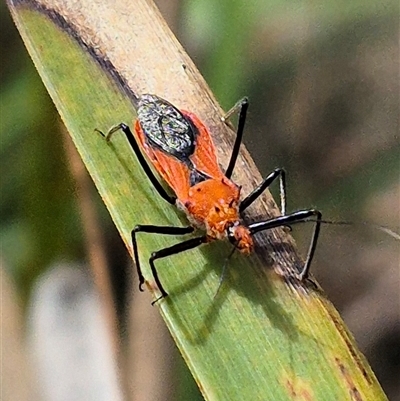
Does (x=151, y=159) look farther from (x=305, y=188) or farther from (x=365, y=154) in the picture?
(x=365, y=154)

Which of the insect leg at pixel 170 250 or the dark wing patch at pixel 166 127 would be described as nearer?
the insect leg at pixel 170 250

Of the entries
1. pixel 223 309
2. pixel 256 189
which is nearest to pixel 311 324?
pixel 223 309

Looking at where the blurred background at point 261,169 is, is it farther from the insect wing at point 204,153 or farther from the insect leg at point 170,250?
the insect leg at point 170,250

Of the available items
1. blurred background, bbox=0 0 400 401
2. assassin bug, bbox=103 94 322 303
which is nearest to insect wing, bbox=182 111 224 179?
assassin bug, bbox=103 94 322 303

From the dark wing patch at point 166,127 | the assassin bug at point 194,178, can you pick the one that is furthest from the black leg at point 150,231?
the dark wing patch at point 166,127

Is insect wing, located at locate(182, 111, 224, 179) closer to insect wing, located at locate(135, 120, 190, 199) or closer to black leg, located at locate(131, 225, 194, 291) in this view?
insect wing, located at locate(135, 120, 190, 199)

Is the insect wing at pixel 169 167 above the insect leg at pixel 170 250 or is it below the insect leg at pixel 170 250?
above

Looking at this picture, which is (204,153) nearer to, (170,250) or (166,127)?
(166,127)
